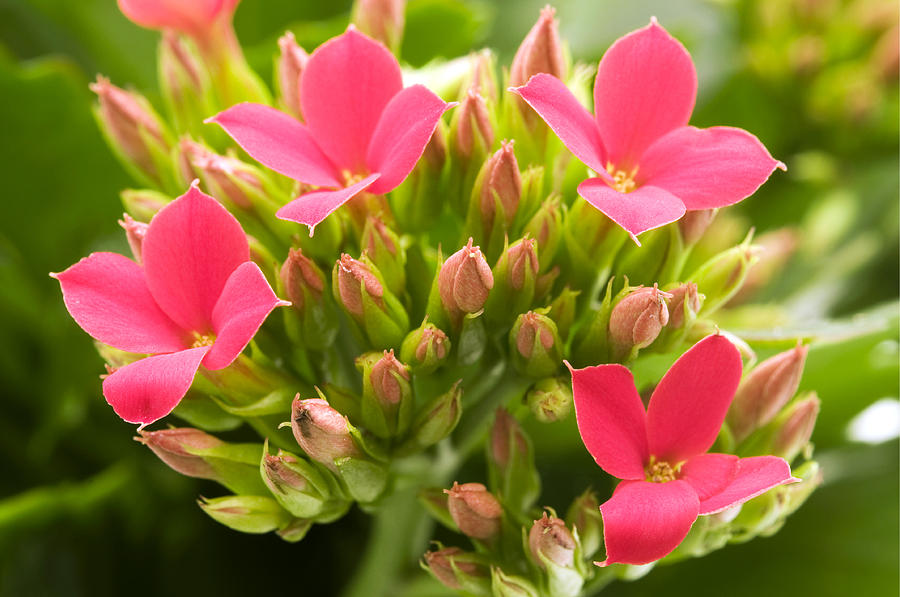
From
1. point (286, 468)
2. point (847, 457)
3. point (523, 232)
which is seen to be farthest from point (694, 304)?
point (847, 457)

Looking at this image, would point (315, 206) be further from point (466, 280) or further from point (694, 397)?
point (694, 397)

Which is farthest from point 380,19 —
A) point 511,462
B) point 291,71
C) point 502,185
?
point 511,462

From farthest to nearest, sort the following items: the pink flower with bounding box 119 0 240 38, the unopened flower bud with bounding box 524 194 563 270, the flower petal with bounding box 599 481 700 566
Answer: the pink flower with bounding box 119 0 240 38
the unopened flower bud with bounding box 524 194 563 270
the flower petal with bounding box 599 481 700 566

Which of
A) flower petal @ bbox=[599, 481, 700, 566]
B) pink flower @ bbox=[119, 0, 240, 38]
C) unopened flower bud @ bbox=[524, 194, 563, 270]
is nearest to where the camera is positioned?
flower petal @ bbox=[599, 481, 700, 566]

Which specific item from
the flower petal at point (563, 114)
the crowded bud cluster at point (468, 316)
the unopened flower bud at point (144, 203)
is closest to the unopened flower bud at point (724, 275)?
the crowded bud cluster at point (468, 316)

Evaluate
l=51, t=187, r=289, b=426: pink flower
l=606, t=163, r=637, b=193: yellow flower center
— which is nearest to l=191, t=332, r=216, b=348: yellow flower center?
l=51, t=187, r=289, b=426: pink flower

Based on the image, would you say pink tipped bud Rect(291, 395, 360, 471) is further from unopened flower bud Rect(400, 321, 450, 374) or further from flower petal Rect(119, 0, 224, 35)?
flower petal Rect(119, 0, 224, 35)

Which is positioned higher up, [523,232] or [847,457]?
[523,232]

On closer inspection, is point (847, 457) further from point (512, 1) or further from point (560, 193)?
point (512, 1)
